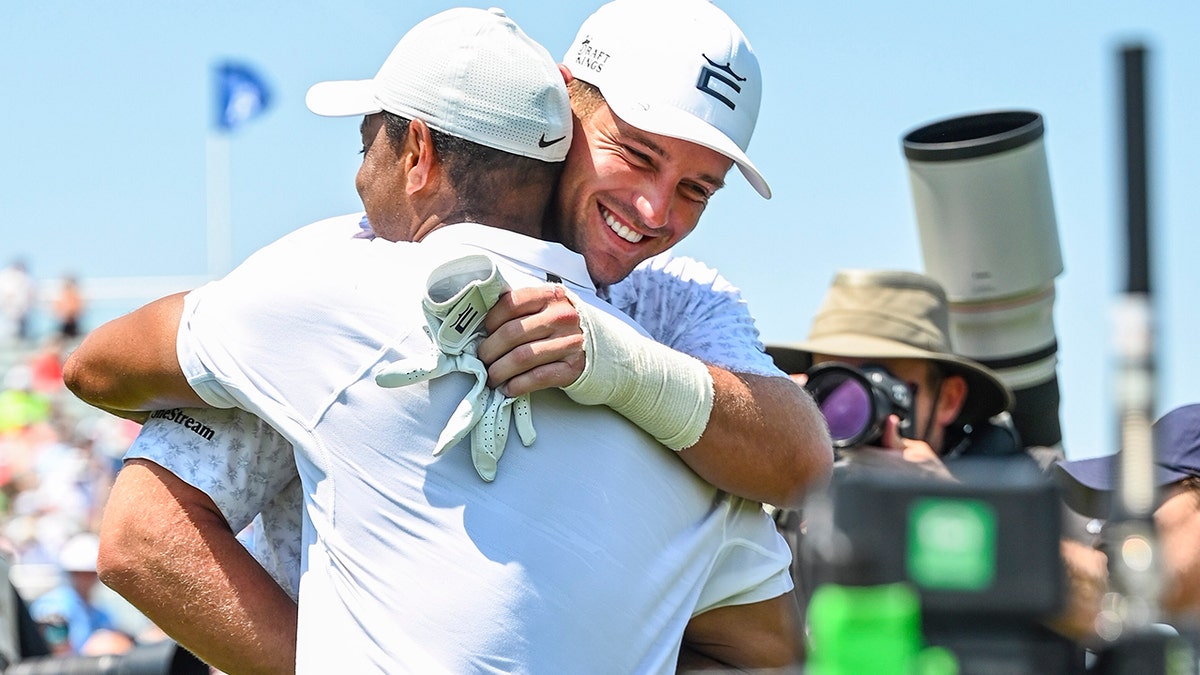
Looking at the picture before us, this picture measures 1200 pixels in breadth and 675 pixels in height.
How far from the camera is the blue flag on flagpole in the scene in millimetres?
19078

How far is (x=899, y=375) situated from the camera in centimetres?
439

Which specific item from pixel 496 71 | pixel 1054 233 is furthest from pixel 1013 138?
pixel 496 71

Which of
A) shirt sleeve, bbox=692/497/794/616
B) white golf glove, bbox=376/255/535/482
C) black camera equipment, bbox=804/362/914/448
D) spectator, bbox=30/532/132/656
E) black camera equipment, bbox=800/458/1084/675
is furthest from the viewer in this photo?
spectator, bbox=30/532/132/656

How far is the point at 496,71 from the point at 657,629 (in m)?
0.76

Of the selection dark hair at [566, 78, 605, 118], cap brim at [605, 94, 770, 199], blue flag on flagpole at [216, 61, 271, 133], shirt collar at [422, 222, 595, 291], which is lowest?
shirt collar at [422, 222, 595, 291]

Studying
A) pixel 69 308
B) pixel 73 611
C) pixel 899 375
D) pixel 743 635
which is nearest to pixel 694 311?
pixel 743 635

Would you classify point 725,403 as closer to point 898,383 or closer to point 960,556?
point 960,556

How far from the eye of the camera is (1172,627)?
1.19 metres

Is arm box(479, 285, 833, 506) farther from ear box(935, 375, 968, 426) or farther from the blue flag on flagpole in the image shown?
the blue flag on flagpole

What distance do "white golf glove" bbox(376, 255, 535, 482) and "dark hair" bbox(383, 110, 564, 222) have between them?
22cm

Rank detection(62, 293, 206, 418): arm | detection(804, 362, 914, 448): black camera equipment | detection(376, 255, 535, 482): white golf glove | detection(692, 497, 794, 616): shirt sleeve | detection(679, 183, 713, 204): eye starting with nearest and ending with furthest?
detection(376, 255, 535, 482): white golf glove → detection(62, 293, 206, 418): arm → detection(692, 497, 794, 616): shirt sleeve → detection(679, 183, 713, 204): eye → detection(804, 362, 914, 448): black camera equipment

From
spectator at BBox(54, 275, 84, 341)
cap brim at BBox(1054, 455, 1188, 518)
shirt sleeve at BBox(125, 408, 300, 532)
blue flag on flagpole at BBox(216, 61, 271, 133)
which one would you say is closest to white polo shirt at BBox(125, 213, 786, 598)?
shirt sleeve at BBox(125, 408, 300, 532)

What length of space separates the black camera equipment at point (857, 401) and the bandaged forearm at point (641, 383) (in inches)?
68.9

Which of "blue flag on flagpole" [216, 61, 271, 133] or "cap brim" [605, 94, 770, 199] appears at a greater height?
"blue flag on flagpole" [216, 61, 271, 133]
